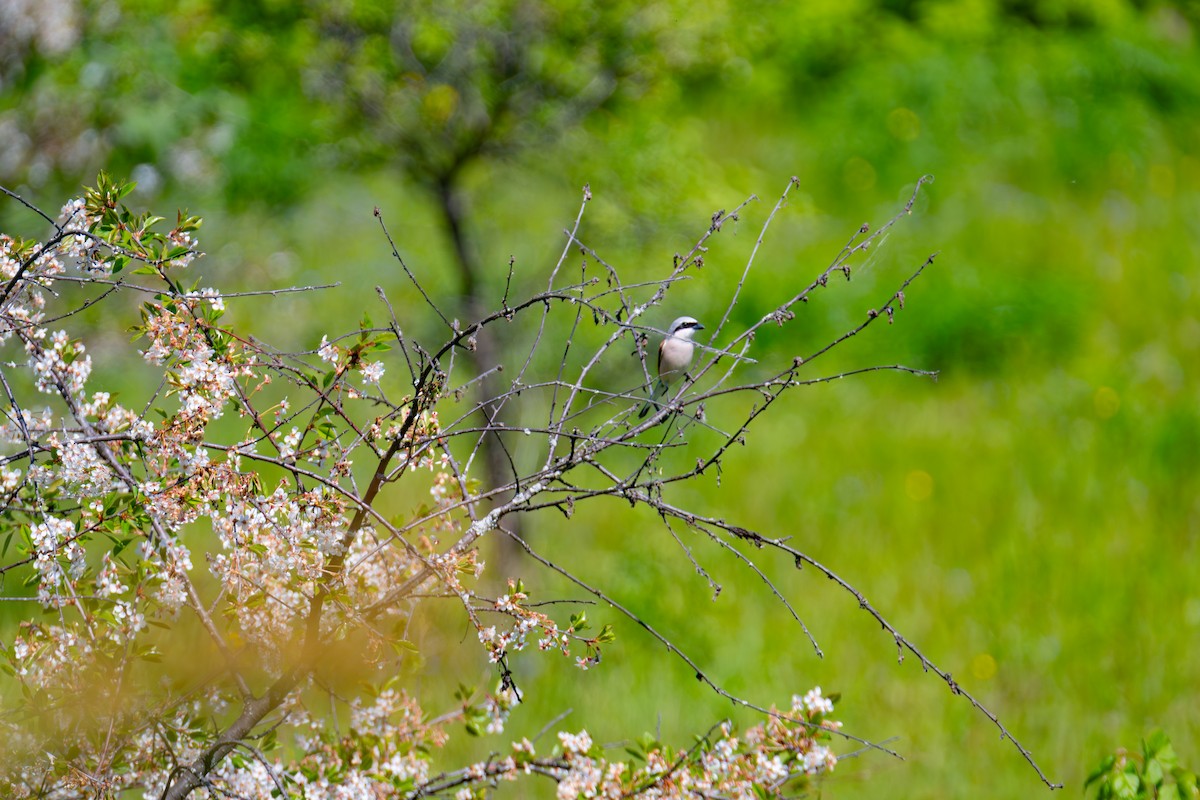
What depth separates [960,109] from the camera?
1091cm

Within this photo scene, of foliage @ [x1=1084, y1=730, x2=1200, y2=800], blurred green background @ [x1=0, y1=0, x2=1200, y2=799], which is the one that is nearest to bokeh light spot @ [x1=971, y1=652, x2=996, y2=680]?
blurred green background @ [x1=0, y1=0, x2=1200, y2=799]

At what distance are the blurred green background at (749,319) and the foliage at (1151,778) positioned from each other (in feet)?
4.21

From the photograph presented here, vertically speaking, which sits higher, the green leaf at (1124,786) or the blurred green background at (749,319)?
the blurred green background at (749,319)

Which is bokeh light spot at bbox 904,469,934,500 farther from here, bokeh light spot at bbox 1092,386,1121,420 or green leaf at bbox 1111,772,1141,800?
green leaf at bbox 1111,772,1141,800

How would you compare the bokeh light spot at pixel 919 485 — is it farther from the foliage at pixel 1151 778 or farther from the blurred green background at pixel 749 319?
the foliage at pixel 1151 778

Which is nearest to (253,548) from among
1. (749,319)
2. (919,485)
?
(919,485)

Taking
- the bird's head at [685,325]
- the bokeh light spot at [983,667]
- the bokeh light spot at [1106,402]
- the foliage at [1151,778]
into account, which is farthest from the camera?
the bokeh light spot at [1106,402]

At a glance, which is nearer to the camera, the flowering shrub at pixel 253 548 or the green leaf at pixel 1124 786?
the flowering shrub at pixel 253 548

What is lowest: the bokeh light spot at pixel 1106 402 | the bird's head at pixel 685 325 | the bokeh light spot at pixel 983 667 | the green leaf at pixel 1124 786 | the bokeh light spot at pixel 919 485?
the green leaf at pixel 1124 786

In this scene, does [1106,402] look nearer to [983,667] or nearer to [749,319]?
[749,319]

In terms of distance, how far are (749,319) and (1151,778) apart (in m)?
5.89

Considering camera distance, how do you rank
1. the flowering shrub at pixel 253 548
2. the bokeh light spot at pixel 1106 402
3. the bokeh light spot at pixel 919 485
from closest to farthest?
1. the flowering shrub at pixel 253 548
2. the bokeh light spot at pixel 919 485
3. the bokeh light spot at pixel 1106 402

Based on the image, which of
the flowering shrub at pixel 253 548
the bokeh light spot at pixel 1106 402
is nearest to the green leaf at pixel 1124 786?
the flowering shrub at pixel 253 548

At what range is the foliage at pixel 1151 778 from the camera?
2834mm
